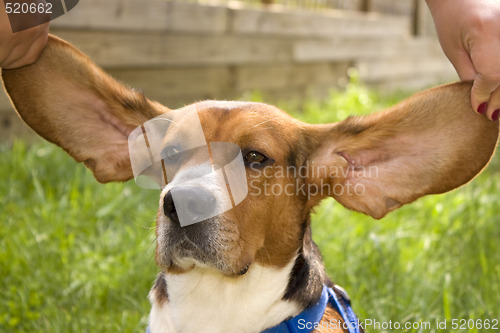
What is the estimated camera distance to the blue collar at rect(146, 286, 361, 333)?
2844 mm

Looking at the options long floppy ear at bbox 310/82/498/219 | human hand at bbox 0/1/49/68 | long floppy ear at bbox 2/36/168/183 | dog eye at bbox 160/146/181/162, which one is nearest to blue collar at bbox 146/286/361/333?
long floppy ear at bbox 310/82/498/219

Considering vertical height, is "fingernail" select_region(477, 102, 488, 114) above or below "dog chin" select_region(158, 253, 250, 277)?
above

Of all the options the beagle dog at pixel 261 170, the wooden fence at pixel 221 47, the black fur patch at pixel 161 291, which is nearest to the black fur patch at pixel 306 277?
the beagle dog at pixel 261 170

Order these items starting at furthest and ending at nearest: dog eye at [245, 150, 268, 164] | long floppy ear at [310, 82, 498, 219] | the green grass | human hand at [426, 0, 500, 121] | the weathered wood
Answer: the weathered wood
the green grass
dog eye at [245, 150, 268, 164]
long floppy ear at [310, 82, 498, 219]
human hand at [426, 0, 500, 121]

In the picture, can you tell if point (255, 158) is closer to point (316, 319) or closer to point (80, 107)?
point (316, 319)

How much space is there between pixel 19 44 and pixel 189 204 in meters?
1.03

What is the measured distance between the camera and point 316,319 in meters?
2.89

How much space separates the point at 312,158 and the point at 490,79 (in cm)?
93

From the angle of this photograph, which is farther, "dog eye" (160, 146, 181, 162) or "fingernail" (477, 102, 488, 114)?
"dog eye" (160, 146, 181, 162)

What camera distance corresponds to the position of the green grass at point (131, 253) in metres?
3.89

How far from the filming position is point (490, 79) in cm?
248

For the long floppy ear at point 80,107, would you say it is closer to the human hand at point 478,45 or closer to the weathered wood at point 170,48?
the human hand at point 478,45

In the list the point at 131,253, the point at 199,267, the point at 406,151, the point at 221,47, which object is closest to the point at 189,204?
the point at 199,267

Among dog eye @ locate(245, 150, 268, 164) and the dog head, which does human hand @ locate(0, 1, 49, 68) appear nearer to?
the dog head
